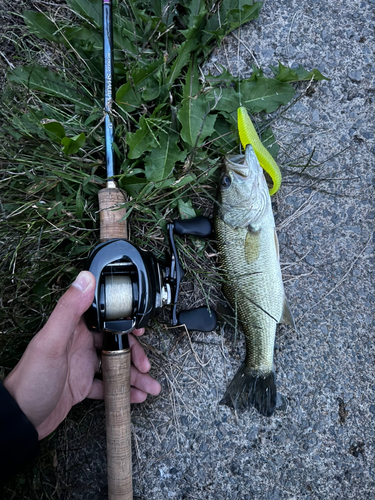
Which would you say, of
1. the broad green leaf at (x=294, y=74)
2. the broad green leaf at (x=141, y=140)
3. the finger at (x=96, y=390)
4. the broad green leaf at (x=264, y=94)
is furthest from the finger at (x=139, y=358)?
the broad green leaf at (x=294, y=74)

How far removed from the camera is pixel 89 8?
7.86 feet

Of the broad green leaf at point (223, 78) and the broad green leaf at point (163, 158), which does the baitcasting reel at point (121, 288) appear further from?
the broad green leaf at point (223, 78)

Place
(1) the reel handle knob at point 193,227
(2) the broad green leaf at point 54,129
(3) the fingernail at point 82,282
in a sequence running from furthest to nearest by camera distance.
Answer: (1) the reel handle knob at point 193,227
(2) the broad green leaf at point 54,129
(3) the fingernail at point 82,282

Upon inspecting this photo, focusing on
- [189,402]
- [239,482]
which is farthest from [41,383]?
[239,482]

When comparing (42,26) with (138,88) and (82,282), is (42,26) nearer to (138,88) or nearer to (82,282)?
(138,88)

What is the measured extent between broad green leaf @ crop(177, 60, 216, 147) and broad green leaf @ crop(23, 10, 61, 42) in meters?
0.98

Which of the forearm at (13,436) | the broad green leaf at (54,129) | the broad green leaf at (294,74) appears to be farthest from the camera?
the broad green leaf at (294,74)

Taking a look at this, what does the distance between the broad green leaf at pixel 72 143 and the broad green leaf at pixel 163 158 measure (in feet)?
1.35

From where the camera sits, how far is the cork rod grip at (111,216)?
2.12 meters

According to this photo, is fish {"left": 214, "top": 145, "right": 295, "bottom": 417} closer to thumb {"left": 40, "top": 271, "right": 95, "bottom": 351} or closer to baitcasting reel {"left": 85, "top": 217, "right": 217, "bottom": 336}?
baitcasting reel {"left": 85, "top": 217, "right": 217, "bottom": 336}

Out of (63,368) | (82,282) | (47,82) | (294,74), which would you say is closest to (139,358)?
(63,368)

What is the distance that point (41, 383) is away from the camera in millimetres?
1884

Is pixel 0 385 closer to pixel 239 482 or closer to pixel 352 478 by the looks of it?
pixel 239 482

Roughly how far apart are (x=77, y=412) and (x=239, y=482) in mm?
1181
